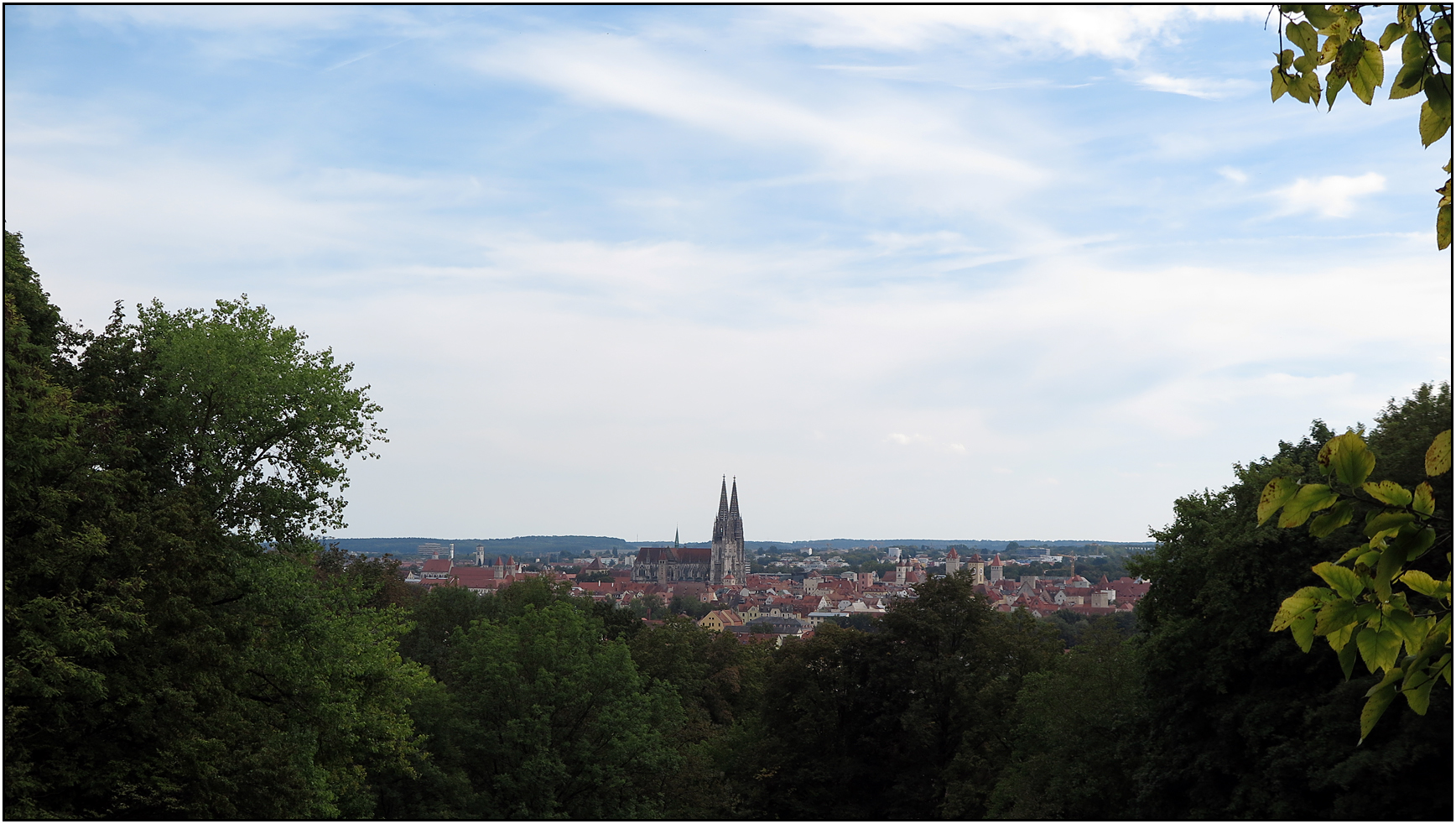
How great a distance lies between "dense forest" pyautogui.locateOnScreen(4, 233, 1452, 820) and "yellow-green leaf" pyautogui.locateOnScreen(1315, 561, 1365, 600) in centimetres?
1168

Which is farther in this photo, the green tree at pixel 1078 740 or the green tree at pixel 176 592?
the green tree at pixel 1078 740

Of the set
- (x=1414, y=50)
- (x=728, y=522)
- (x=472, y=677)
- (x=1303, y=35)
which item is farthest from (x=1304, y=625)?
(x=728, y=522)

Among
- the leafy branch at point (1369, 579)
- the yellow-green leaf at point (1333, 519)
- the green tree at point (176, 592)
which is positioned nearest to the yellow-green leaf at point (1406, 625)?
the leafy branch at point (1369, 579)

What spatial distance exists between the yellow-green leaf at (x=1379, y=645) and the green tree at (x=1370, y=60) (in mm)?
1134

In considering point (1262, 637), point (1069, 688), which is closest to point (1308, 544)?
point (1262, 637)

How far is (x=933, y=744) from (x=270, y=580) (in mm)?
16223

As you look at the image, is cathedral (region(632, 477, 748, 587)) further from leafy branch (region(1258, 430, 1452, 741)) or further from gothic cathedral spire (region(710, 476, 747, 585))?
leafy branch (region(1258, 430, 1452, 741))

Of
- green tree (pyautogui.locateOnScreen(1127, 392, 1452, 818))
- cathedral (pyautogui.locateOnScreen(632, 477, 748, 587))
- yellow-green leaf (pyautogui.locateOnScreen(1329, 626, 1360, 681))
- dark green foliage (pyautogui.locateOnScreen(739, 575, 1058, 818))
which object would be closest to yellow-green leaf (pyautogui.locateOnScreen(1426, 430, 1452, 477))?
yellow-green leaf (pyautogui.locateOnScreen(1329, 626, 1360, 681))

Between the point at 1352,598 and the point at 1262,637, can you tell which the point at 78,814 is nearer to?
the point at 1352,598

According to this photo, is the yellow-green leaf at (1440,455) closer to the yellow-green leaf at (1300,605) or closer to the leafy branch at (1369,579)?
the leafy branch at (1369,579)

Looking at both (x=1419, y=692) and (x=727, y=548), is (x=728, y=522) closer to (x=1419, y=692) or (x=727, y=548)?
(x=727, y=548)

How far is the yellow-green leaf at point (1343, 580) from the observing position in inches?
105

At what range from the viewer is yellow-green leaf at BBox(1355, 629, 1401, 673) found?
2.72m

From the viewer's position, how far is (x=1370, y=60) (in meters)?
→ 3.06
